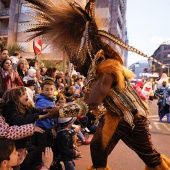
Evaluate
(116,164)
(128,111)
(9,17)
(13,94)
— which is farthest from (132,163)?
(9,17)

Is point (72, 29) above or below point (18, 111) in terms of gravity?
above

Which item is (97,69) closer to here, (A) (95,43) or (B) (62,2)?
(A) (95,43)

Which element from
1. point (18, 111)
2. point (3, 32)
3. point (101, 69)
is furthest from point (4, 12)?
point (101, 69)

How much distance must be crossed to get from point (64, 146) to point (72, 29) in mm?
1640

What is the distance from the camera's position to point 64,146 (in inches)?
126

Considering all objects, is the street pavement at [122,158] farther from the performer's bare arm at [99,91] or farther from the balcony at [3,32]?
the balcony at [3,32]

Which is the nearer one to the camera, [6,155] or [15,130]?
[6,155]

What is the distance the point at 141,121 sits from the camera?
2371mm

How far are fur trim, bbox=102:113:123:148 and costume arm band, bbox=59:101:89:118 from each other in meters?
0.45

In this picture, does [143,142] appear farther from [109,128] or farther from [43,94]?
[43,94]

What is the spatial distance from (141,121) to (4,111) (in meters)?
1.49

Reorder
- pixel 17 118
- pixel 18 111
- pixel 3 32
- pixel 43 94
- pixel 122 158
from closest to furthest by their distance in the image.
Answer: pixel 17 118 → pixel 18 111 → pixel 43 94 → pixel 122 158 → pixel 3 32

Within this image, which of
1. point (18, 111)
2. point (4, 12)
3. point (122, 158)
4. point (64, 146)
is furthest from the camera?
point (4, 12)

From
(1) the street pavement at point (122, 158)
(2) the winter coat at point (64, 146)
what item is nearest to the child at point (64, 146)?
(2) the winter coat at point (64, 146)
